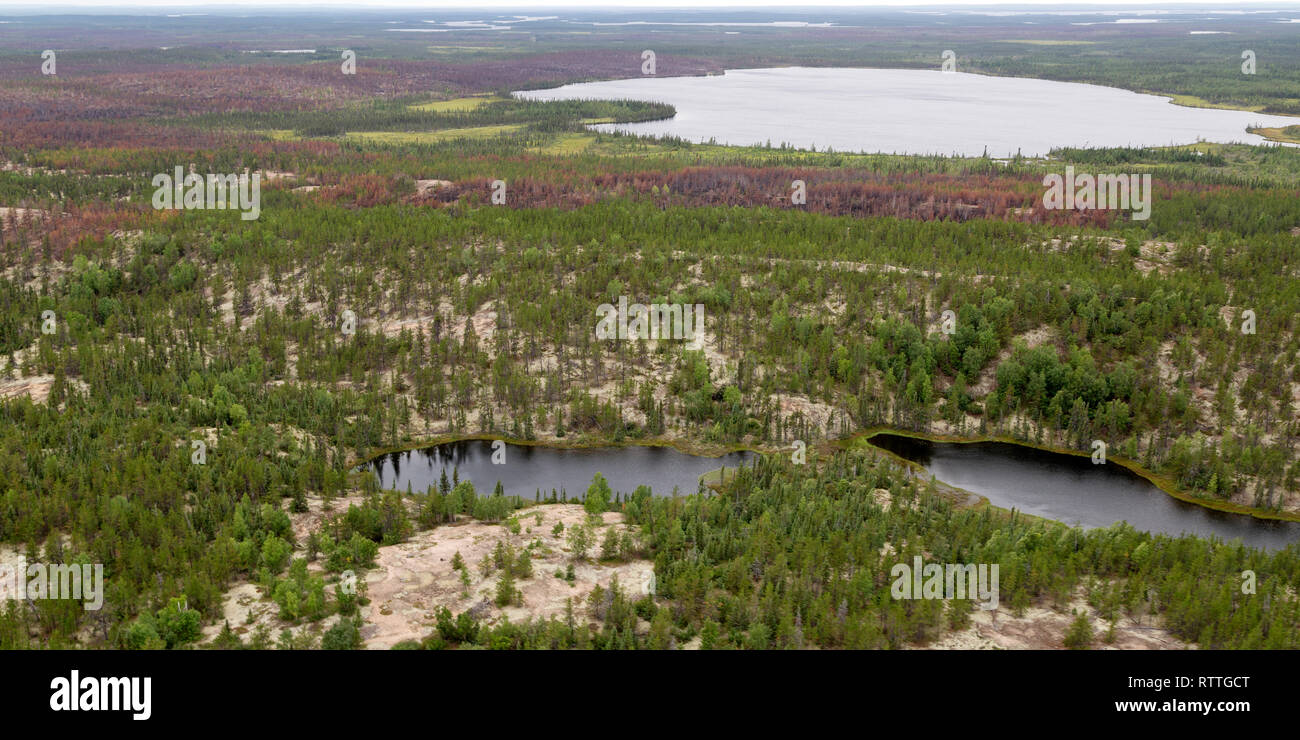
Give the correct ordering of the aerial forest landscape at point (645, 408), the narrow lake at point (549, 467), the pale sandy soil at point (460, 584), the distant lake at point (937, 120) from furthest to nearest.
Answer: the distant lake at point (937, 120)
the narrow lake at point (549, 467)
the aerial forest landscape at point (645, 408)
the pale sandy soil at point (460, 584)

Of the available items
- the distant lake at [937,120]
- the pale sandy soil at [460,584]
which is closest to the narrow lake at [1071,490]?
the pale sandy soil at [460,584]

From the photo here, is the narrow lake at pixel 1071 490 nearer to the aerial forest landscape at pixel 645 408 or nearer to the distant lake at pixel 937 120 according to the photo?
the aerial forest landscape at pixel 645 408

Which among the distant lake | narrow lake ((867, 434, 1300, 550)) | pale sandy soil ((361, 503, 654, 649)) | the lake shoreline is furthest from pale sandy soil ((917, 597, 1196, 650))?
the distant lake

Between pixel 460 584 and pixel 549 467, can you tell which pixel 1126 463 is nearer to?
pixel 549 467

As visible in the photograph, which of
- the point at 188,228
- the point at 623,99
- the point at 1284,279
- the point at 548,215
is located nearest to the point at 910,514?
the point at 1284,279

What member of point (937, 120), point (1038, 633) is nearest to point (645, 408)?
point (1038, 633)

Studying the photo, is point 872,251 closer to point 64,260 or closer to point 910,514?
point 910,514
